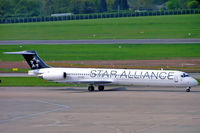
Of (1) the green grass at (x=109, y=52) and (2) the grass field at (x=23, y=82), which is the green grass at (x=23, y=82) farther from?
(1) the green grass at (x=109, y=52)

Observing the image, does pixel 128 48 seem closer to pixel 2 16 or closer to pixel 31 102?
pixel 31 102

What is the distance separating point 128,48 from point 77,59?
43.1ft

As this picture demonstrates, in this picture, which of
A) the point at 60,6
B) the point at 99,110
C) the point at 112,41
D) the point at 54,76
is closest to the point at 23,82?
the point at 54,76

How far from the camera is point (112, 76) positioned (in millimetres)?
48656

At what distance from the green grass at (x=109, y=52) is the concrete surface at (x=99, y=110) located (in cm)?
2628

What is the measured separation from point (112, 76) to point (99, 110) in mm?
12509

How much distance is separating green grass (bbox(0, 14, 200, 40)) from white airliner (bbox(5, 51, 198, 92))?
51.9 m

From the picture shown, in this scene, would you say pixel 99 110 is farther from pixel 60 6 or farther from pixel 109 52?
pixel 60 6

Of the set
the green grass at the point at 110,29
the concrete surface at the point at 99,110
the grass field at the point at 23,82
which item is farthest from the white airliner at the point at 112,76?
the green grass at the point at 110,29

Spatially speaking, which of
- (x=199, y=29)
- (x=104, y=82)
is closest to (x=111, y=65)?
(x=104, y=82)

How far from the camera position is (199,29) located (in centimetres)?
10706

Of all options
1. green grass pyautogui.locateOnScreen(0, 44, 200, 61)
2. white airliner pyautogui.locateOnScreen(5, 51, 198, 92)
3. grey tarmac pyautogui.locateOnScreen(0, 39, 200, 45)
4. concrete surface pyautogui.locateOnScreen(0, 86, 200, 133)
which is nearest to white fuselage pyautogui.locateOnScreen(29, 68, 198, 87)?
white airliner pyautogui.locateOnScreen(5, 51, 198, 92)

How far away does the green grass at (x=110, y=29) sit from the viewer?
104363 millimetres

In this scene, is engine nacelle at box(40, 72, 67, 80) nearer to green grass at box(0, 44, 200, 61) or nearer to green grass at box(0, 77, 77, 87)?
green grass at box(0, 77, 77, 87)
